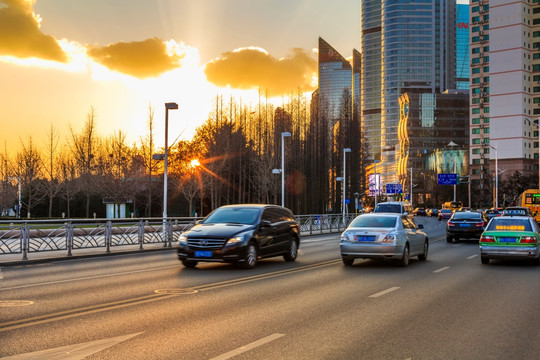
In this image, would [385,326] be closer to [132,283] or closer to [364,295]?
[364,295]

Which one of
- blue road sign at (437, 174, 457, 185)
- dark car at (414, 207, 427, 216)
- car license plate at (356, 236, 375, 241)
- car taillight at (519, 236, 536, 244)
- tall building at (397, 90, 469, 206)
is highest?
tall building at (397, 90, 469, 206)

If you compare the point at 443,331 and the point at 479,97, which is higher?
the point at 479,97

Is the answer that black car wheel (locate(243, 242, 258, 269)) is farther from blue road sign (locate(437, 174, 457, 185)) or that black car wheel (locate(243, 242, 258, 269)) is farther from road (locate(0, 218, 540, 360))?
blue road sign (locate(437, 174, 457, 185))

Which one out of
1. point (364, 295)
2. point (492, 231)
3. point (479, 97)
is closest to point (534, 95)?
point (479, 97)

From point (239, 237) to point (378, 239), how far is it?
3991 mm

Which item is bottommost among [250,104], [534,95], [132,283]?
[132,283]

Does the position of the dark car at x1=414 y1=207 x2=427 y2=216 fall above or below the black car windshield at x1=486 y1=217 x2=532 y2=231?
below

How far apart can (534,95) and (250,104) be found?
9096cm

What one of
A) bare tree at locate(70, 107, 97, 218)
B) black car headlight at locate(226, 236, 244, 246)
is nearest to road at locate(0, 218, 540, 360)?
black car headlight at locate(226, 236, 244, 246)

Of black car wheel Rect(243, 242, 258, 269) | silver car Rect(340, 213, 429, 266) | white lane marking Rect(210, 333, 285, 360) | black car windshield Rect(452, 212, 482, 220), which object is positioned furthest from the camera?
black car windshield Rect(452, 212, 482, 220)

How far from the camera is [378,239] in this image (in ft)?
57.1

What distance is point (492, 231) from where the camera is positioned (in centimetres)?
1870

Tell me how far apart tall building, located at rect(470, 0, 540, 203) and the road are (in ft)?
415

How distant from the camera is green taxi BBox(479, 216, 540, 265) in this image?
59.5 ft
